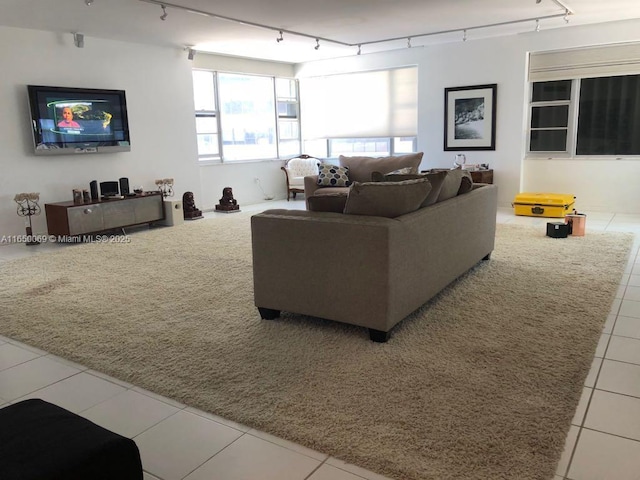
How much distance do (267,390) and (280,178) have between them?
24.9 feet

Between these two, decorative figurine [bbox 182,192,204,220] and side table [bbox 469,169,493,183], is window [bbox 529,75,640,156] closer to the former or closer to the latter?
side table [bbox 469,169,493,183]

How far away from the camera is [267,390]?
2.46m

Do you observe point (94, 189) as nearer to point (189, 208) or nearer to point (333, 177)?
point (189, 208)

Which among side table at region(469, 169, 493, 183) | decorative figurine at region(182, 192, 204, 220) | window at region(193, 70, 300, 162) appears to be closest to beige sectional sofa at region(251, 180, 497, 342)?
side table at region(469, 169, 493, 183)

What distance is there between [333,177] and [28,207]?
368cm

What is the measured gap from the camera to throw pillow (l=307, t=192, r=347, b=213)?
3307 mm

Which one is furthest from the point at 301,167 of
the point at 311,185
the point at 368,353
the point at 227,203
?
→ the point at 368,353

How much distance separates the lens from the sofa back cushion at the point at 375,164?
677 cm

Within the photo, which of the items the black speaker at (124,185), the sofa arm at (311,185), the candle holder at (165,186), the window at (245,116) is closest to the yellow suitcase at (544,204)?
the sofa arm at (311,185)

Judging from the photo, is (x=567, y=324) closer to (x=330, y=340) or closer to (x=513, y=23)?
(x=330, y=340)

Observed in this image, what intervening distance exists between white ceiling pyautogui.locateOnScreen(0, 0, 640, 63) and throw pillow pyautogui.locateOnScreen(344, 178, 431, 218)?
294 cm

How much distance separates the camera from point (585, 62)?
708 cm

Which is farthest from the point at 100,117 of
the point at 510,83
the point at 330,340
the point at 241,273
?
the point at 510,83

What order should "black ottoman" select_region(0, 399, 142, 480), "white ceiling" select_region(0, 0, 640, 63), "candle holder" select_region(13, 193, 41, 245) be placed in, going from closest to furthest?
"black ottoman" select_region(0, 399, 142, 480) < "white ceiling" select_region(0, 0, 640, 63) < "candle holder" select_region(13, 193, 41, 245)
